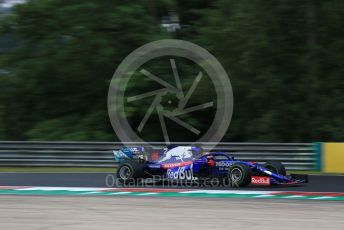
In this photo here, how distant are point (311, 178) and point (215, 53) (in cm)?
751

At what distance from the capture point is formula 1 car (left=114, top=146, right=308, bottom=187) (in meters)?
11.6

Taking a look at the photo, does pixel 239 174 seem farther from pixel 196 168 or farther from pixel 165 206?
pixel 165 206

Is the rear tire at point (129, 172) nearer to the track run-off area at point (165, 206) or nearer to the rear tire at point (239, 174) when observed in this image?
the track run-off area at point (165, 206)

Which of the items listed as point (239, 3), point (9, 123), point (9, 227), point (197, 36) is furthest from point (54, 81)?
point (9, 227)

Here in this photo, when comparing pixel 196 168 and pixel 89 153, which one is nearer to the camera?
pixel 196 168

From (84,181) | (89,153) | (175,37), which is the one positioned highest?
(175,37)

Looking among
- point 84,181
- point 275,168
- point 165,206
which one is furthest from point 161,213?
point 84,181

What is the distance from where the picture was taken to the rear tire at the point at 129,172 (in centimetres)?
1245

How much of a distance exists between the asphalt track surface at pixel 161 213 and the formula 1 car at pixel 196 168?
1605 millimetres

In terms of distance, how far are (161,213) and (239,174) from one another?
323 cm

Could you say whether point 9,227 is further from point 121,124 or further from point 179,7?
point 179,7

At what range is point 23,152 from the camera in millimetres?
17016

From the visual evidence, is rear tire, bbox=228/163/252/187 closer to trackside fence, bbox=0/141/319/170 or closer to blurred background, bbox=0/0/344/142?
trackside fence, bbox=0/141/319/170

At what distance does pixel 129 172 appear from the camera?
493 inches
